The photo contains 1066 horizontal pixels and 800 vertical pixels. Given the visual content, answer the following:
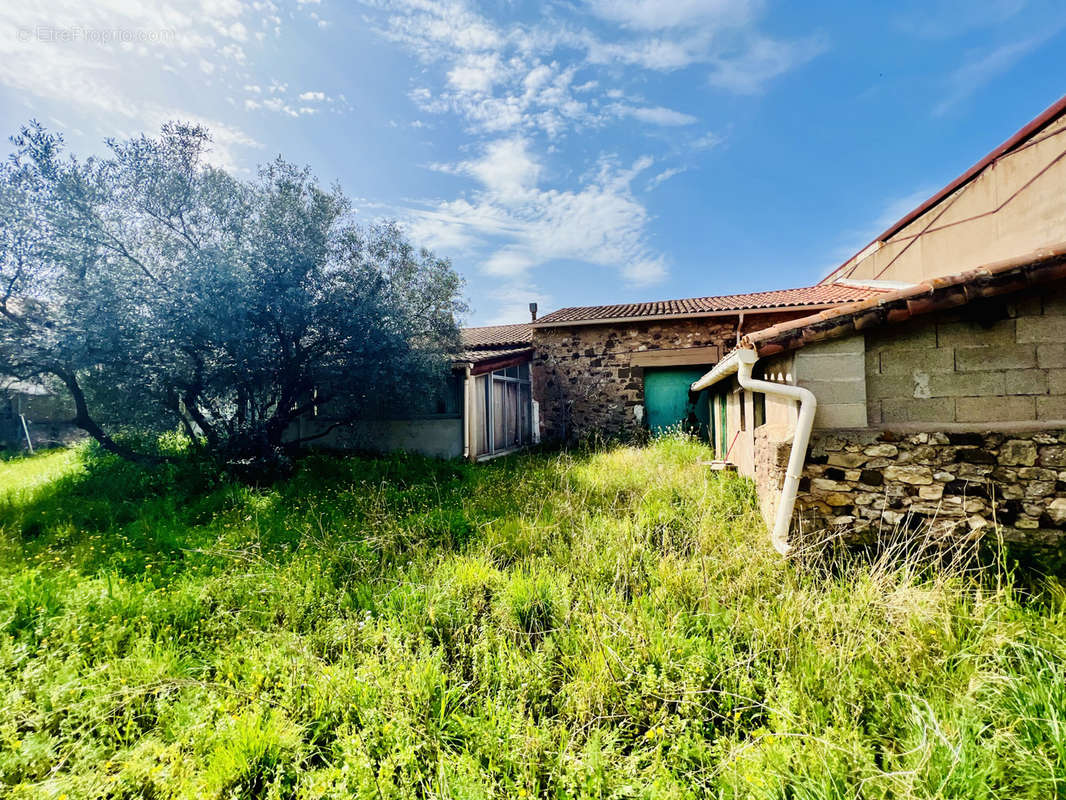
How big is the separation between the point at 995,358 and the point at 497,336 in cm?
1224

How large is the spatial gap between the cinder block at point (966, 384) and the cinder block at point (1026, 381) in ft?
0.14

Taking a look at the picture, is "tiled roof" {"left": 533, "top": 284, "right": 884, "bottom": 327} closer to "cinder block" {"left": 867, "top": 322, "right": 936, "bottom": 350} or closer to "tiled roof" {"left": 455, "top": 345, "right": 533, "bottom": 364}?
"tiled roof" {"left": 455, "top": 345, "right": 533, "bottom": 364}

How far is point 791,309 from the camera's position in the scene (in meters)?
10.3

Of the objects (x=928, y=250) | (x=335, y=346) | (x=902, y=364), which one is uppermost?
(x=928, y=250)

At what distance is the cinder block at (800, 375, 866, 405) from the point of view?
3.67 metres

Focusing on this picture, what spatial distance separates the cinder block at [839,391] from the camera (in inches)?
144

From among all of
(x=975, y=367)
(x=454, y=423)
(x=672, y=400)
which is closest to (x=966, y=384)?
(x=975, y=367)

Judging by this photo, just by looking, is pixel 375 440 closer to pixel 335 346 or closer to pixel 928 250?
pixel 335 346

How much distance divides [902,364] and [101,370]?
1042cm

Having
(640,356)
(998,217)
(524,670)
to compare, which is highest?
(998,217)

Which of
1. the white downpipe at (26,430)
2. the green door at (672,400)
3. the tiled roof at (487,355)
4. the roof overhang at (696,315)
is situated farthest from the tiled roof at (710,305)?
the white downpipe at (26,430)

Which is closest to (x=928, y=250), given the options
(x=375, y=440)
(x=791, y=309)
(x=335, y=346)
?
(x=791, y=309)

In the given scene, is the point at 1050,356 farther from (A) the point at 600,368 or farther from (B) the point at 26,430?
(B) the point at 26,430

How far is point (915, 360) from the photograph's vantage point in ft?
11.9
